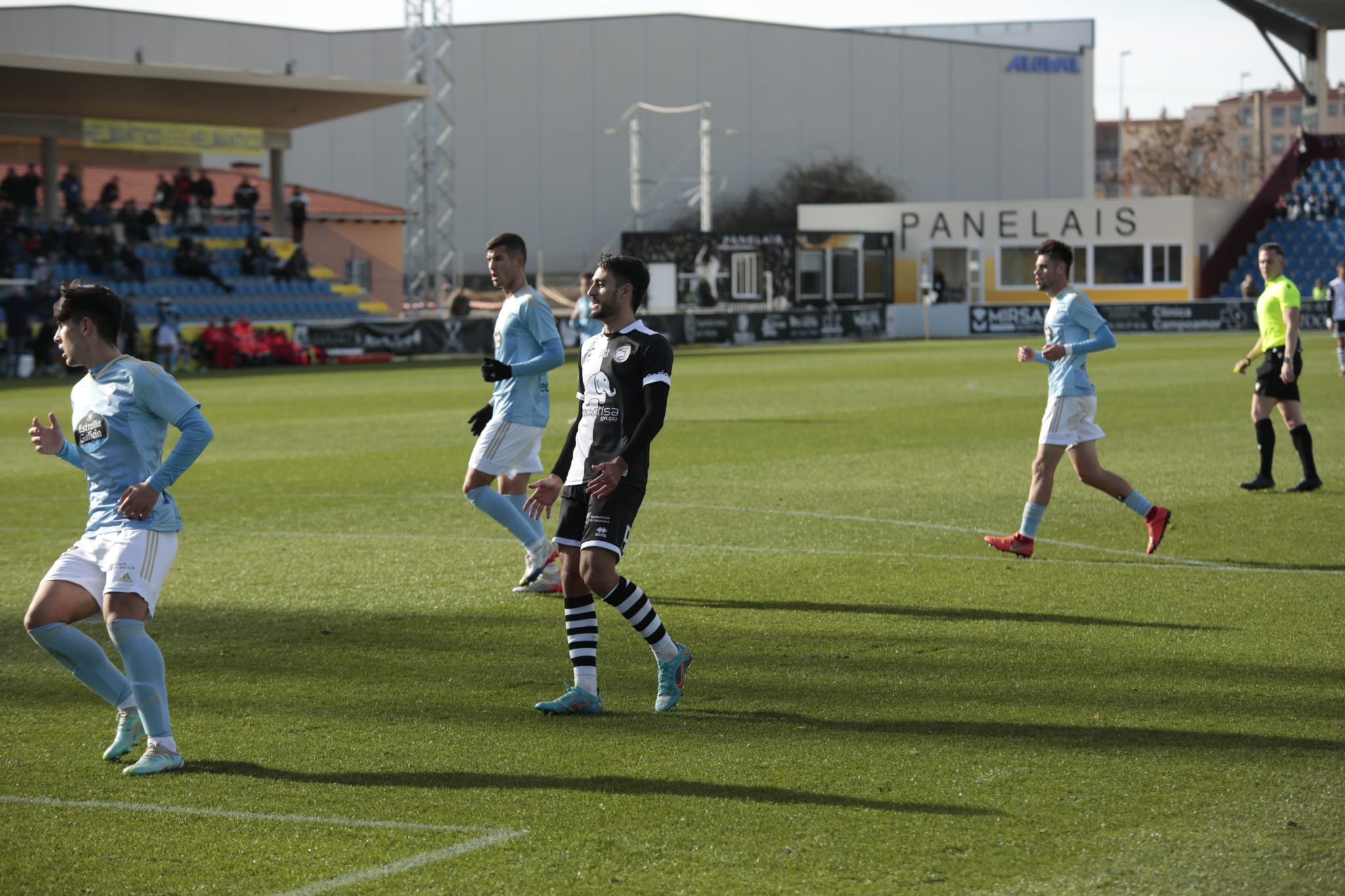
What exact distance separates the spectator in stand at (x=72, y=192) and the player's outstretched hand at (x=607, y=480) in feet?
133

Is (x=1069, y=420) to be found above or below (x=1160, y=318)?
below

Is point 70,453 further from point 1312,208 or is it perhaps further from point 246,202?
point 1312,208

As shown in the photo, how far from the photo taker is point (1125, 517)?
11.8 m

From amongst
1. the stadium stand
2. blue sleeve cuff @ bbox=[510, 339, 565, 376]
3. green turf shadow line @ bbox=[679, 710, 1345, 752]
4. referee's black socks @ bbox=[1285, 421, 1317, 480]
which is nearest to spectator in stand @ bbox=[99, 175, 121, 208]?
referee's black socks @ bbox=[1285, 421, 1317, 480]

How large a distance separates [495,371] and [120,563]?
3187mm

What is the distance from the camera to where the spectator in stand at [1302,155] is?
185 ft

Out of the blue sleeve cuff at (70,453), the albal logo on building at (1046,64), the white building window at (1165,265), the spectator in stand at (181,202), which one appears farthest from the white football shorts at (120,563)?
the albal logo on building at (1046,64)

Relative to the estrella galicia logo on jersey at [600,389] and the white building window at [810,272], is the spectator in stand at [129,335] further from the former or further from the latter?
the estrella galicia logo on jersey at [600,389]

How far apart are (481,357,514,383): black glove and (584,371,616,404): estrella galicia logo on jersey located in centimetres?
192

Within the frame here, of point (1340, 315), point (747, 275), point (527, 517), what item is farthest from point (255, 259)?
point (527, 517)

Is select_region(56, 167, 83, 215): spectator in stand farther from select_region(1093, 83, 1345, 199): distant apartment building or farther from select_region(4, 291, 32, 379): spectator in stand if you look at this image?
select_region(1093, 83, 1345, 199): distant apartment building

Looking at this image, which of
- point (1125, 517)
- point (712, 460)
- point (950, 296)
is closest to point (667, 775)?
point (1125, 517)

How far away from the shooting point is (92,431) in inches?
219

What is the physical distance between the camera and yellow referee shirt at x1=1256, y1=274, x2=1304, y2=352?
42.7ft
